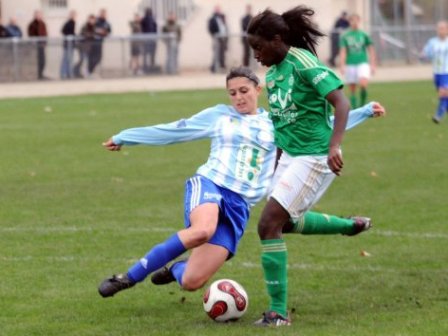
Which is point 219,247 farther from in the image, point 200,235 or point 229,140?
point 229,140

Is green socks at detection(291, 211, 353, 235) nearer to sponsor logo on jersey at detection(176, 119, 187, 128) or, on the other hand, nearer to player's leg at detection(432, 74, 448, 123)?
sponsor logo on jersey at detection(176, 119, 187, 128)

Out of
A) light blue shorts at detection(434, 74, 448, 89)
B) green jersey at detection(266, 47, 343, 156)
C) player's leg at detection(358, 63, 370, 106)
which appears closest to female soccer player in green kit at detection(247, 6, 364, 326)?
green jersey at detection(266, 47, 343, 156)

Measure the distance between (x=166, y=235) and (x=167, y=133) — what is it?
306 centimetres

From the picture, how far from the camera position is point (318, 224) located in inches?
339

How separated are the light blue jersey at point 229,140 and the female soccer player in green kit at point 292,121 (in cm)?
16

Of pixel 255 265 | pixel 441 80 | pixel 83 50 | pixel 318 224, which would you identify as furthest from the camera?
pixel 83 50

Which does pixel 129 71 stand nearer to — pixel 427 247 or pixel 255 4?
pixel 255 4

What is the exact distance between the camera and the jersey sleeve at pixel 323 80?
291 inches

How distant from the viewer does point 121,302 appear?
823 centimetres

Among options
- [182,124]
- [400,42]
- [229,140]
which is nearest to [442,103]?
[229,140]

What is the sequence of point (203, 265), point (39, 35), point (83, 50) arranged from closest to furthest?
point (203, 265) < point (83, 50) < point (39, 35)

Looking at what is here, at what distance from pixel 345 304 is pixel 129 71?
27731 mm

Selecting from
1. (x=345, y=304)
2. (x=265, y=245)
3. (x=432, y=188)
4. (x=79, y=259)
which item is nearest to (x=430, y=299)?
(x=345, y=304)

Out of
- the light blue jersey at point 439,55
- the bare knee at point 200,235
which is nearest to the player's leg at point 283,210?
the bare knee at point 200,235
